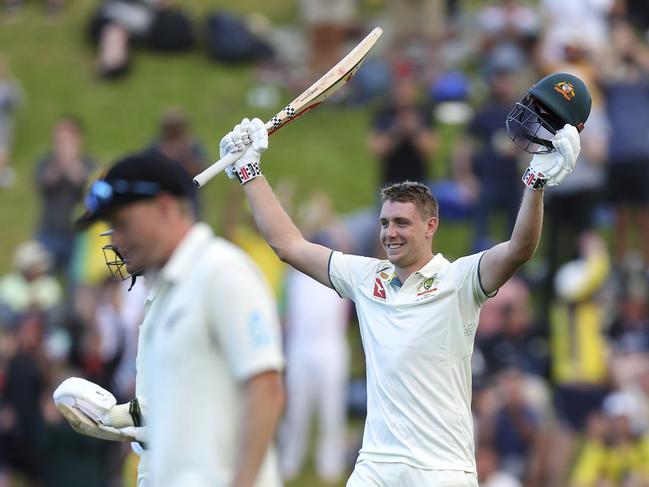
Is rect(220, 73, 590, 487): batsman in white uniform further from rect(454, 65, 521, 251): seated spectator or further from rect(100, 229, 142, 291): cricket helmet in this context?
rect(454, 65, 521, 251): seated spectator

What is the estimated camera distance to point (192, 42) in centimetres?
2092

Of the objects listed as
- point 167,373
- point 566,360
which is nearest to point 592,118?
point 566,360

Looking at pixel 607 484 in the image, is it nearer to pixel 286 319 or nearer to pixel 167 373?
pixel 286 319

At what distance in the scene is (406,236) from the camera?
6781 mm

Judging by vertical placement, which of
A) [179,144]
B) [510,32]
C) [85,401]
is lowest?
[85,401]

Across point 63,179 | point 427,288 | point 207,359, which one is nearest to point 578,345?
point 63,179

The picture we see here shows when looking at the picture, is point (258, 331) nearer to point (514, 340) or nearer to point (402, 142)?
point (514, 340)

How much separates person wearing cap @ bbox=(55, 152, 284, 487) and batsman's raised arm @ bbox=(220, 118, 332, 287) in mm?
2128

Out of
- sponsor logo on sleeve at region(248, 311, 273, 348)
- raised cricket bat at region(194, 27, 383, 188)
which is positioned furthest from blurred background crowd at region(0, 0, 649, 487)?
sponsor logo on sleeve at region(248, 311, 273, 348)

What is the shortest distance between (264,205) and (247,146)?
0.32 meters

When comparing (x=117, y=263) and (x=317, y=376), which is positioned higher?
(x=117, y=263)

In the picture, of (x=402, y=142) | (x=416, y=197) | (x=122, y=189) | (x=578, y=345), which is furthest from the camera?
(x=402, y=142)

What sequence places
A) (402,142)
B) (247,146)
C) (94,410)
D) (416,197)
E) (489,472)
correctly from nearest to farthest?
1. (94,410)
2. (416,197)
3. (247,146)
4. (489,472)
5. (402,142)

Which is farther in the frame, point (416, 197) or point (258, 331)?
point (416, 197)
